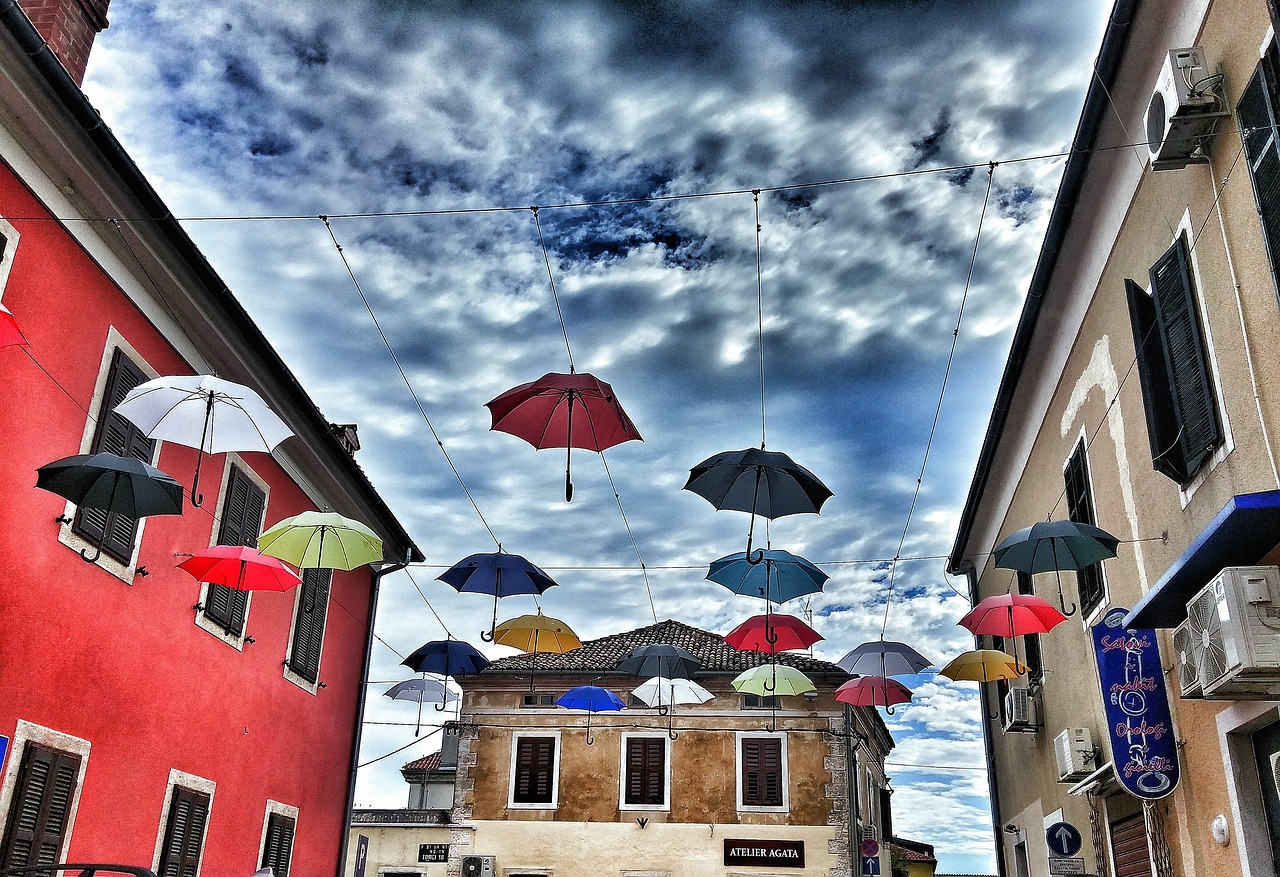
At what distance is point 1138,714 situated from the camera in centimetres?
820

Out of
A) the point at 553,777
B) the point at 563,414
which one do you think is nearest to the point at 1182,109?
the point at 563,414

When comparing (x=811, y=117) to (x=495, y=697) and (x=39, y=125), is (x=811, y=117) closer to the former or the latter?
(x=39, y=125)

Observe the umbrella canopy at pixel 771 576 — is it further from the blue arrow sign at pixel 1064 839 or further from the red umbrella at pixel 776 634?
the blue arrow sign at pixel 1064 839

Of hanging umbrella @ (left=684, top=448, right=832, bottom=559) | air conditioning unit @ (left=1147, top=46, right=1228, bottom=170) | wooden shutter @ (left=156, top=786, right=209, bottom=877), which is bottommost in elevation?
wooden shutter @ (left=156, top=786, right=209, bottom=877)

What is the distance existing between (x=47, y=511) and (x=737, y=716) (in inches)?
789

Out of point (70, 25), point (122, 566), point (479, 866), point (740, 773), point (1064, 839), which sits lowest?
point (1064, 839)

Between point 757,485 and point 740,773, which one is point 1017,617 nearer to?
point 757,485

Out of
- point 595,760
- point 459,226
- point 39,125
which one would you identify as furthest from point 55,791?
point 595,760

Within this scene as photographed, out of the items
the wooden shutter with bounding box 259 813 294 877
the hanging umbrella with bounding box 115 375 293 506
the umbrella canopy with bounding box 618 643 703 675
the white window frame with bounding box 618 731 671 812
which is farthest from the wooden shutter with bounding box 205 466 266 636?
the white window frame with bounding box 618 731 671 812

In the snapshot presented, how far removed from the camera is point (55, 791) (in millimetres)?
8883

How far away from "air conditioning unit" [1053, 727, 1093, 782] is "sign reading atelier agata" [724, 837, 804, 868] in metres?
15.5

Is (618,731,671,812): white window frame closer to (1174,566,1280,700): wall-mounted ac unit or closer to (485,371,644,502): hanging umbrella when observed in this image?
(485,371,644,502): hanging umbrella

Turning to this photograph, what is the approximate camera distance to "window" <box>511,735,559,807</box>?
1029 inches

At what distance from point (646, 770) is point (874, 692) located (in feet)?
34.9
